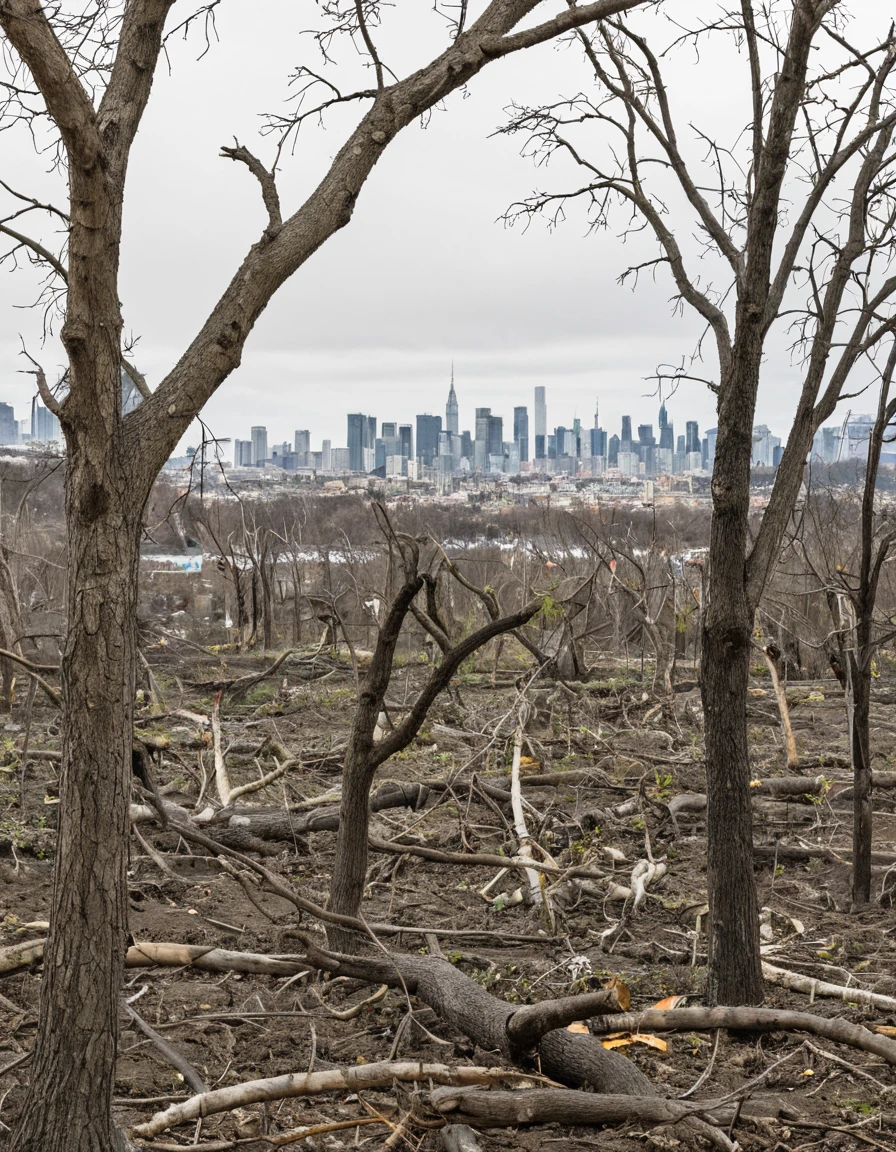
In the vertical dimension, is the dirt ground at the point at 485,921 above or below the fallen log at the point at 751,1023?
below

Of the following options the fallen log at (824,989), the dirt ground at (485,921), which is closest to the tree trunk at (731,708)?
the dirt ground at (485,921)

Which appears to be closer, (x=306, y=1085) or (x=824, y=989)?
(x=306, y=1085)

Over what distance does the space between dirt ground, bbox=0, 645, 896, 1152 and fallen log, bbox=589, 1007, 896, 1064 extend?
190 mm

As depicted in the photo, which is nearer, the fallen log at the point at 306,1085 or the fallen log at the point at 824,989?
the fallen log at the point at 306,1085

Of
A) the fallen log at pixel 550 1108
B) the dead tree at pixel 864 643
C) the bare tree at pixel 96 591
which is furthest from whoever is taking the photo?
the dead tree at pixel 864 643

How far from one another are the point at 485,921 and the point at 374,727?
97.6 inches

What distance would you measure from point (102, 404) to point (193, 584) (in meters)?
26.9

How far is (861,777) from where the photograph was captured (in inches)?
249

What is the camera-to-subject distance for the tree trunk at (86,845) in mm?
2969

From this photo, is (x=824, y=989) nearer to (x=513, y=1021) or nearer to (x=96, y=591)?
(x=513, y=1021)

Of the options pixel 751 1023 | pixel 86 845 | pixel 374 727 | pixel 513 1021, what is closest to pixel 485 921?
pixel 374 727

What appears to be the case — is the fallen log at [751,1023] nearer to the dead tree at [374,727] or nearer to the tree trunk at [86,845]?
the dead tree at [374,727]

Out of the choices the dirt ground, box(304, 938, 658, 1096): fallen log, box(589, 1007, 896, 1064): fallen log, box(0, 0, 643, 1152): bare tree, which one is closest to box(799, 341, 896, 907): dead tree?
the dirt ground

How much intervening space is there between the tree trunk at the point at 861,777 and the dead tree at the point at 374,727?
264 cm
